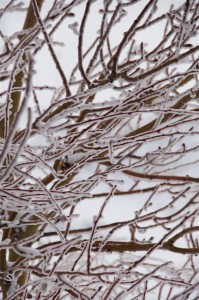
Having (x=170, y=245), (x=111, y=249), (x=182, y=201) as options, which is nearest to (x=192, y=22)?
(x=170, y=245)

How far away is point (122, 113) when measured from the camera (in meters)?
1.74

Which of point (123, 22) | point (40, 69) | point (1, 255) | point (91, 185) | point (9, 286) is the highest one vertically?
point (123, 22)

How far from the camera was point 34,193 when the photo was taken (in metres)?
1.80

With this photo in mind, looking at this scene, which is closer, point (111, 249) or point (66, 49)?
point (111, 249)

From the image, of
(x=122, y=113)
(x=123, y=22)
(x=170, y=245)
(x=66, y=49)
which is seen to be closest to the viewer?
(x=122, y=113)

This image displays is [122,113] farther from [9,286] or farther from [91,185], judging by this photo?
[9,286]

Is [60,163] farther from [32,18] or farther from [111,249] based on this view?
[32,18]

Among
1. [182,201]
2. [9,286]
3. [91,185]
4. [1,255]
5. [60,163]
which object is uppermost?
[182,201]

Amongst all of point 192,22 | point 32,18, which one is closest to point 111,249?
point 192,22

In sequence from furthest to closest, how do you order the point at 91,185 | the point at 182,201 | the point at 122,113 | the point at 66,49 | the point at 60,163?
the point at 66,49
the point at 182,201
the point at 60,163
the point at 91,185
the point at 122,113

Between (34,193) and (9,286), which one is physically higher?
(34,193)

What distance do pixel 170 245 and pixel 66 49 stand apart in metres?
6.18

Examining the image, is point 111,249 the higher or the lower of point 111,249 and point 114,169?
the lower

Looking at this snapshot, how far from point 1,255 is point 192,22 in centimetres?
190
